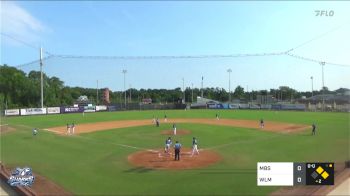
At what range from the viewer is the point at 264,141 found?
34.5m

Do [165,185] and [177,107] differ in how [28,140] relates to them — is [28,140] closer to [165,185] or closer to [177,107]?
[165,185]

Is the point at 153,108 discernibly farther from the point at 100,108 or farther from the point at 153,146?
the point at 153,146

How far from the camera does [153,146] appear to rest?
3158 cm

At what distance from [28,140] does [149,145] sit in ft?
Result: 47.0

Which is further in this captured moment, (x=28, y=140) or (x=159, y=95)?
(x=159, y=95)

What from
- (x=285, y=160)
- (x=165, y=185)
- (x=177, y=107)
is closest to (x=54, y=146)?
(x=165, y=185)

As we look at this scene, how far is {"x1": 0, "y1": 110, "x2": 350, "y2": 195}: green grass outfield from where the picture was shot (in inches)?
730

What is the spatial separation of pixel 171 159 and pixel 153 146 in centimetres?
667

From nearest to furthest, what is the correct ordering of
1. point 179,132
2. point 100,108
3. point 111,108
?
point 179,132, point 100,108, point 111,108
